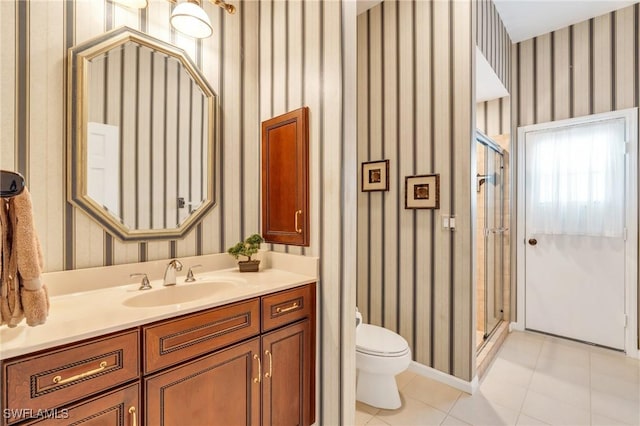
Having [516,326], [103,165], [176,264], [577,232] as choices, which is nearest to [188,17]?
[103,165]

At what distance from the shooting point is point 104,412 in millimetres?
970

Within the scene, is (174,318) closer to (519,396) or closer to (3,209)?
(3,209)

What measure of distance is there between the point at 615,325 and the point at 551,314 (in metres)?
Answer: 0.47

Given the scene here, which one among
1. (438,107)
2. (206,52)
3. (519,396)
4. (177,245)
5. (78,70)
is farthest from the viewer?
(438,107)

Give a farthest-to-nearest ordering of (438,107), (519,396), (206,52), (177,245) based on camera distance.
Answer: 1. (438,107)
2. (519,396)
3. (206,52)
4. (177,245)

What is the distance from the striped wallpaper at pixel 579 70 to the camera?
8.88ft

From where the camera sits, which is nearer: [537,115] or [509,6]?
[509,6]

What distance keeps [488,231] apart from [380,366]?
1.79 meters

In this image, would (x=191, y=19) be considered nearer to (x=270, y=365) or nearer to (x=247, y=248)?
(x=247, y=248)

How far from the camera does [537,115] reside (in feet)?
10.4

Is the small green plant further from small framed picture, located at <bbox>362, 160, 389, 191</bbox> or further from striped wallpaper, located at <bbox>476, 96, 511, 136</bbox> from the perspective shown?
striped wallpaper, located at <bbox>476, 96, 511, 136</bbox>

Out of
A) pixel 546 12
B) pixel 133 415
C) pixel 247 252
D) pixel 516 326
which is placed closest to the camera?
pixel 133 415

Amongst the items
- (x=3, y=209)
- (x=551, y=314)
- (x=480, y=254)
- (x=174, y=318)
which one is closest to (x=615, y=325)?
(x=551, y=314)

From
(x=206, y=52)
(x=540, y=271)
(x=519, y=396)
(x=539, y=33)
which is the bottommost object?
(x=519, y=396)
